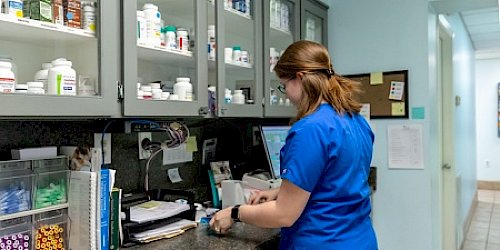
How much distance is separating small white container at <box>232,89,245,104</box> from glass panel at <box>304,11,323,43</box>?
776 mm

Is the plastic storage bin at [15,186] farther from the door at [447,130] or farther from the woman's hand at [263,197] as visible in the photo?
the door at [447,130]

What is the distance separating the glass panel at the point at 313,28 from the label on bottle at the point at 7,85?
5.91 ft

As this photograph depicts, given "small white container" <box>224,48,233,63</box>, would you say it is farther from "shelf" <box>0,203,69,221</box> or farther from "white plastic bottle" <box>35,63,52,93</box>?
"shelf" <box>0,203,69,221</box>

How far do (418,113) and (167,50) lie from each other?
172 centimetres

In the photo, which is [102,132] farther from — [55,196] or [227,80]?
[227,80]

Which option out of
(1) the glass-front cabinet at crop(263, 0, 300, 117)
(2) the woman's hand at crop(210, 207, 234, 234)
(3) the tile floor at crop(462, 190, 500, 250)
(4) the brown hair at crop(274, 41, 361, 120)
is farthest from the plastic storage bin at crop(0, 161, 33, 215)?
(3) the tile floor at crop(462, 190, 500, 250)

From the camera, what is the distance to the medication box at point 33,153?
1300 mm

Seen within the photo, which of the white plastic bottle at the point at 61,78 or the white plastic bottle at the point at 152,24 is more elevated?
the white plastic bottle at the point at 152,24

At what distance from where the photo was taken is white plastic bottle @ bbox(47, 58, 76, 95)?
120cm

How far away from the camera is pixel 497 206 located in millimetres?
6375

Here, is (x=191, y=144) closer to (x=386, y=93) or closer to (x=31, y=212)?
(x=31, y=212)

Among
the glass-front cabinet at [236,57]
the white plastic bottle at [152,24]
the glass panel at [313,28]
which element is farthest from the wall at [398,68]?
the white plastic bottle at [152,24]

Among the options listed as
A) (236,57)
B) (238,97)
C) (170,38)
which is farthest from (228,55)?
(170,38)

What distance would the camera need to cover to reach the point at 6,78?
1.09 metres
